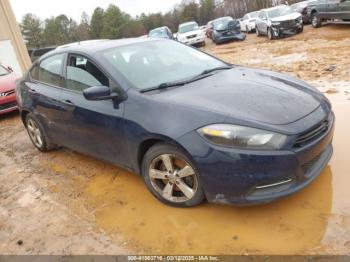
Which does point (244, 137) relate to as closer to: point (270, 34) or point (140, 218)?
point (140, 218)

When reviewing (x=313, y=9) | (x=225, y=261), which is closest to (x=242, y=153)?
(x=225, y=261)

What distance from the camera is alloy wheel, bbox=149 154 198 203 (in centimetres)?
341

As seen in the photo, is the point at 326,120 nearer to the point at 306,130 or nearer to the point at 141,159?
the point at 306,130

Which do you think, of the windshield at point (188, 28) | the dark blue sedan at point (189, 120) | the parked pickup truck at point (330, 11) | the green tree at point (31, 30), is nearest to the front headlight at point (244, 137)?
the dark blue sedan at point (189, 120)

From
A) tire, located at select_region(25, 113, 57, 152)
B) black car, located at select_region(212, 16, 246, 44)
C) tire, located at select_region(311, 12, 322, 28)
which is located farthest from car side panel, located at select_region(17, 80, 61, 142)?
black car, located at select_region(212, 16, 246, 44)

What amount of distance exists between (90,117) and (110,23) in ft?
224

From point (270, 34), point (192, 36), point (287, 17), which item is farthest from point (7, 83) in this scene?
point (192, 36)

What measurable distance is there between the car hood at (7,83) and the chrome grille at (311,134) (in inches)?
309

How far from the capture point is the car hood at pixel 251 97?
3.14m

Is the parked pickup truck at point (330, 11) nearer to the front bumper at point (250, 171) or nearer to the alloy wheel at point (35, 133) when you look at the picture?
the alloy wheel at point (35, 133)

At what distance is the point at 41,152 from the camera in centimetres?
595

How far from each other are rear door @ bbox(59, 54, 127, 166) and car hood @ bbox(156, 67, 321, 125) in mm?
605

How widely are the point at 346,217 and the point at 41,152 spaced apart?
4.55 m

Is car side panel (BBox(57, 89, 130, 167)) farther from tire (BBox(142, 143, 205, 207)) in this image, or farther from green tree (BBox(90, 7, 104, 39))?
green tree (BBox(90, 7, 104, 39))
